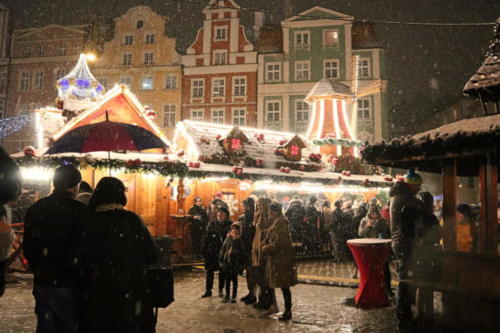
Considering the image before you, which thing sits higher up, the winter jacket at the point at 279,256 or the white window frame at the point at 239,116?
the white window frame at the point at 239,116

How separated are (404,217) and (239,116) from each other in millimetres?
28904

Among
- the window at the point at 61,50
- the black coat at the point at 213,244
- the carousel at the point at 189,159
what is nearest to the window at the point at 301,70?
the carousel at the point at 189,159

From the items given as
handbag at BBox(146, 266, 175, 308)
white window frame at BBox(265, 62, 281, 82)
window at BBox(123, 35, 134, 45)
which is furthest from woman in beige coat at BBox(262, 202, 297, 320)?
window at BBox(123, 35, 134, 45)

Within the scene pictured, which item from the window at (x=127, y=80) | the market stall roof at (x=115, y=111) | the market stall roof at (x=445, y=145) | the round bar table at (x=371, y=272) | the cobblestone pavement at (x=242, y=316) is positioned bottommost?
the cobblestone pavement at (x=242, y=316)

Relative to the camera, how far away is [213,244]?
8.25m

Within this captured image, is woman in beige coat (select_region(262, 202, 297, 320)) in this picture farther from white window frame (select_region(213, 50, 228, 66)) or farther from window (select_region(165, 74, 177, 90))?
window (select_region(165, 74, 177, 90))

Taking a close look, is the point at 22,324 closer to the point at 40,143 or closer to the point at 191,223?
the point at 191,223

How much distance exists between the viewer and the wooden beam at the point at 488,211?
6113 mm

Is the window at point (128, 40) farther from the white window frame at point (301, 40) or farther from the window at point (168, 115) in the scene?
the white window frame at point (301, 40)

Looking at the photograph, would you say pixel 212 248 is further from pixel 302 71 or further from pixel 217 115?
pixel 302 71

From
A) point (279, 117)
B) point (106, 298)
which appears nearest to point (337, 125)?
point (279, 117)

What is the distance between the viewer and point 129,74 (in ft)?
116

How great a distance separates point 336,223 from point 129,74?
27.3 metres

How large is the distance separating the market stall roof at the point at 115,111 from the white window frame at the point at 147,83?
74.1 feet
